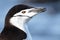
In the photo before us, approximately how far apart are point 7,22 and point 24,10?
0.30ft

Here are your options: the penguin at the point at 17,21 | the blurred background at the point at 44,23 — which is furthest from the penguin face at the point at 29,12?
the blurred background at the point at 44,23

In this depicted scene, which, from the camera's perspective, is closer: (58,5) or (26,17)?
(26,17)

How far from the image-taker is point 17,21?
1771 millimetres

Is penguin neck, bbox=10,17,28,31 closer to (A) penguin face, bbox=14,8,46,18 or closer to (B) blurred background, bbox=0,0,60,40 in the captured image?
(A) penguin face, bbox=14,8,46,18

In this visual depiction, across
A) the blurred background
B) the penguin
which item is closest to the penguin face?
the penguin

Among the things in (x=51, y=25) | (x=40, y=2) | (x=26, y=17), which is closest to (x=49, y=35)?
(x=51, y=25)

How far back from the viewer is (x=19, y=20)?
1769mm

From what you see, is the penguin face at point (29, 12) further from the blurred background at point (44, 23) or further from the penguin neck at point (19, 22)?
the blurred background at point (44, 23)

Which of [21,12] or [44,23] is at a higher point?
[44,23]

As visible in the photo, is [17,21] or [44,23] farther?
[44,23]

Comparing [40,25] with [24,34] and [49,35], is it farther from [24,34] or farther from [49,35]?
[24,34]

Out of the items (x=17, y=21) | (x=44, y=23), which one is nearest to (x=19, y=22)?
(x=17, y=21)

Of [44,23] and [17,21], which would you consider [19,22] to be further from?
[44,23]

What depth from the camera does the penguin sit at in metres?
1.73
